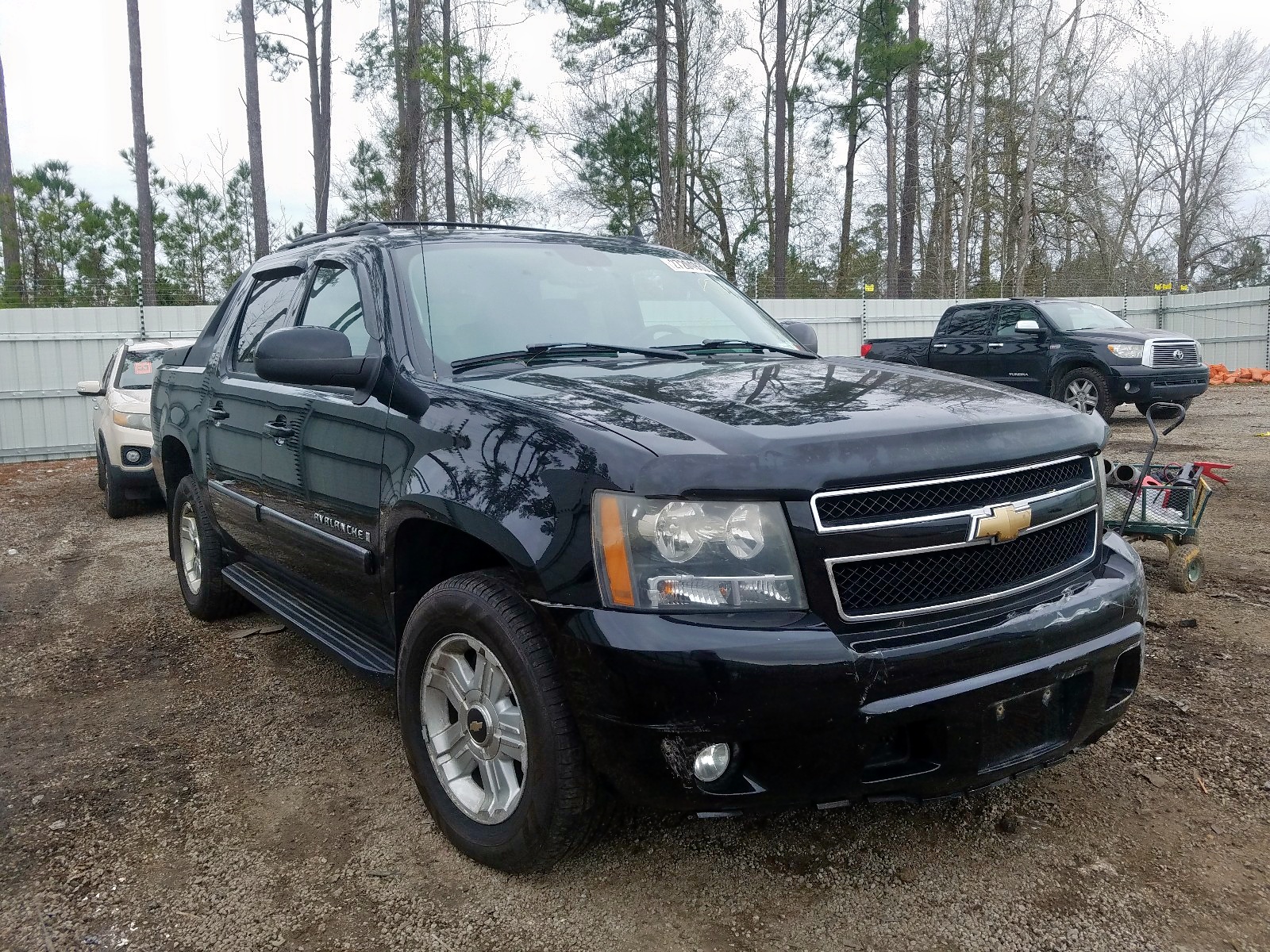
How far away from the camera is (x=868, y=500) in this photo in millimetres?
2246

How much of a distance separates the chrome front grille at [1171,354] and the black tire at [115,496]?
39.7 feet

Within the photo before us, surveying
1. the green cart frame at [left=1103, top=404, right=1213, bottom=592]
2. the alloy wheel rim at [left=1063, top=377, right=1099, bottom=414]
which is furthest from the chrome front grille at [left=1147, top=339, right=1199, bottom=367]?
the green cart frame at [left=1103, top=404, right=1213, bottom=592]

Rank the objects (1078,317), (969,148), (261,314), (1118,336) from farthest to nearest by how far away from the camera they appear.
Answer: (969,148) < (1078,317) < (1118,336) < (261,314)

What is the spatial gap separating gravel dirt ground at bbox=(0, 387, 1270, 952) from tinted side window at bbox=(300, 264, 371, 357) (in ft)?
4.87

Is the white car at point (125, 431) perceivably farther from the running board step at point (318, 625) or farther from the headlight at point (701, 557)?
the headlight at point (701, 557)

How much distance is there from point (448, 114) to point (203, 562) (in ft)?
52.3

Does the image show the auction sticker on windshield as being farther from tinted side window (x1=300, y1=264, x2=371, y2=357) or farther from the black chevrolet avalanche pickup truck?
tinted side window (x1=300, y1=264, x2=371, y2=357)

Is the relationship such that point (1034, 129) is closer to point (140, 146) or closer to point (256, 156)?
point (256, 156)

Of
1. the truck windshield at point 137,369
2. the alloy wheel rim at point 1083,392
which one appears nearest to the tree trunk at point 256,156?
the truck windshield at point 137,369

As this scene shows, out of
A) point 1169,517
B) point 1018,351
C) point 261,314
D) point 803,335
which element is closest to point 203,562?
point 261,314

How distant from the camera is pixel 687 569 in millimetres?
2199

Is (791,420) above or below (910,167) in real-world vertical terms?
below

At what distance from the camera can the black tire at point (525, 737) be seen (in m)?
2.32

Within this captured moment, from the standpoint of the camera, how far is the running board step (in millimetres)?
3166
